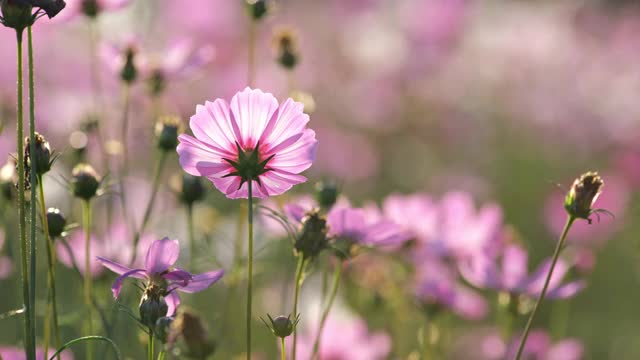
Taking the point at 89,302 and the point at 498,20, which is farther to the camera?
the point at 498,20

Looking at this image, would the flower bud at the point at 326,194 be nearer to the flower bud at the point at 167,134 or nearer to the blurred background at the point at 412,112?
the flower bud at the point at 167,134

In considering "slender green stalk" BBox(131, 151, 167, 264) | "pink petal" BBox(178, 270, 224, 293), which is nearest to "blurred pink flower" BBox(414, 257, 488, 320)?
"slender green stalk" BBox(131, 151, 167, 264)

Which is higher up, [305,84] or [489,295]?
[305,84]

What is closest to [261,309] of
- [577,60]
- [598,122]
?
[598,122]

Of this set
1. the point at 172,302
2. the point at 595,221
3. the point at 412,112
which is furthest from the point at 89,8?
the point at 412,112

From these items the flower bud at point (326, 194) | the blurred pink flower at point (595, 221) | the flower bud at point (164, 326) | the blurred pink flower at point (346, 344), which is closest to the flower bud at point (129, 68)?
the flower bud at point (326, 194)

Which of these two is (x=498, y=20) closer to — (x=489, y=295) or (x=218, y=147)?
(x=489, y=295)
